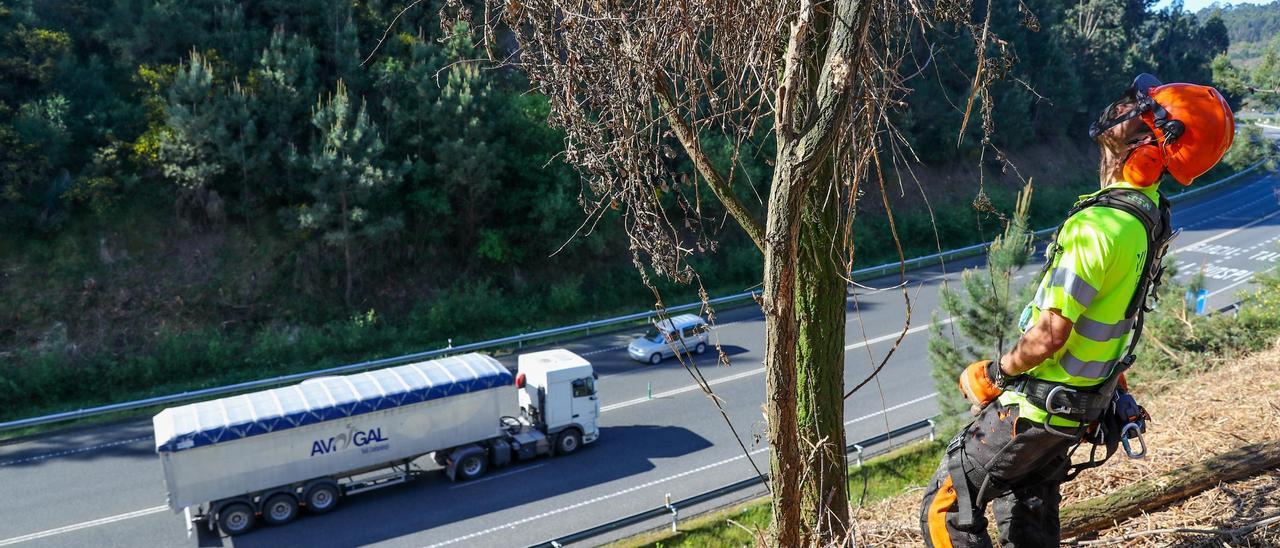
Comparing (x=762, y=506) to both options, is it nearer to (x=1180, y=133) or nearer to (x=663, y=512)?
(x=663, y=512)

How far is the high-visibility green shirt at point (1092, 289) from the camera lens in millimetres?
3123

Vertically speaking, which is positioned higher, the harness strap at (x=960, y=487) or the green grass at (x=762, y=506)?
the harness strap at (x=960, y=487)

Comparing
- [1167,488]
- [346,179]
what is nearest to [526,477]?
[346,179]

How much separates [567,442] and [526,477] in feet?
4.04

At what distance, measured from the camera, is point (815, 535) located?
3.88 meters

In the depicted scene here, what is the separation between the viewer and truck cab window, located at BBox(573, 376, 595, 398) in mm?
15951

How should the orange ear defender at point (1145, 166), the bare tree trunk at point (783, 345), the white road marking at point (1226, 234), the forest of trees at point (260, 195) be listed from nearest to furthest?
1. the orange ear defender at point (1145, 166)
2. the bare tree trunk at point (783, 345)
3. the forest of trees at point (260, 195)
4. the white road marking at point (1226, 234)

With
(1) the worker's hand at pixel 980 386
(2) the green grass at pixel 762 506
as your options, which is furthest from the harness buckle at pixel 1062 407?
(2) the green grass at pixel 762 506

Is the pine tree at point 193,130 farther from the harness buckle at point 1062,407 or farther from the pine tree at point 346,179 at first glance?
the harness buckle at point 1062,407

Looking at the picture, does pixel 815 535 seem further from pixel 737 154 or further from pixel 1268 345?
pixel 1268 345

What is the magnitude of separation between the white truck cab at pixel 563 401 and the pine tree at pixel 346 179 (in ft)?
31.3

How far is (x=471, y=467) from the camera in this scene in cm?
1490

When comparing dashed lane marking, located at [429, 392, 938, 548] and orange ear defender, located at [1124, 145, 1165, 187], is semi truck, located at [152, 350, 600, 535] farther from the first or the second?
orange ear defender, located at [1124, 145, 1165, 187]

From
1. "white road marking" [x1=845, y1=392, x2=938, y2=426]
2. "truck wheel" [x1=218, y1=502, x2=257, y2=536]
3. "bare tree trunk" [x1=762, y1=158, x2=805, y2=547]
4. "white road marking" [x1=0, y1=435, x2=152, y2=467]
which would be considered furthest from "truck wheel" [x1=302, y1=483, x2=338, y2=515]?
"bare tree trunk" [x1=762, y1=158, x2=805, y2=547]
